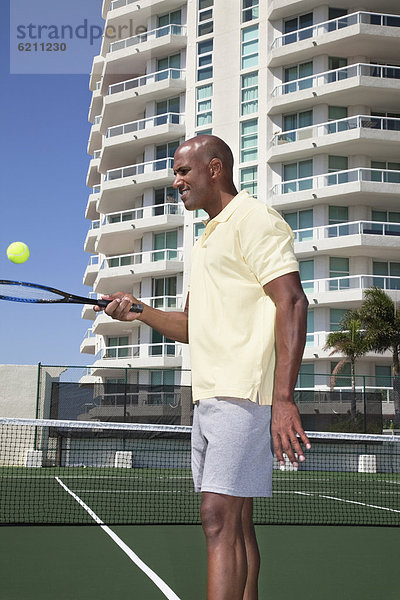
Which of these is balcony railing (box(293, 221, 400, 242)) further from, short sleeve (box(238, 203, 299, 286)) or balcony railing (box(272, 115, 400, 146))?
short sleeve (box(238, 203, 299, 286))

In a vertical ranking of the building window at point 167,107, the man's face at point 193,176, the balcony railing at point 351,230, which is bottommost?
the man's face at point 193,176

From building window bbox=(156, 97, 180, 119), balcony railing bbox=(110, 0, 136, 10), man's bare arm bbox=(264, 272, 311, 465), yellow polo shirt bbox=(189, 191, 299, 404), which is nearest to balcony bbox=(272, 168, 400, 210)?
building window bbox=(156, 97, 180, 119)

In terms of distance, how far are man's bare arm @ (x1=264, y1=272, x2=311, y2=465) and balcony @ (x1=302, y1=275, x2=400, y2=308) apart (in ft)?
127

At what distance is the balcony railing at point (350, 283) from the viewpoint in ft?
139

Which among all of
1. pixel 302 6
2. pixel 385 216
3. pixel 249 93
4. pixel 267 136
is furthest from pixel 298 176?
pixel 302 6

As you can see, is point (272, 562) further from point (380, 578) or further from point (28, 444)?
point (28, 444)

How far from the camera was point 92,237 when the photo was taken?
6178cm

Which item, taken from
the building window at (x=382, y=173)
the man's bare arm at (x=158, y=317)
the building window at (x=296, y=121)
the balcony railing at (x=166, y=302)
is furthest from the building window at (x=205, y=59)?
the man's bare arm at (x=158, y=317)

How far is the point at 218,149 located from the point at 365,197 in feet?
133

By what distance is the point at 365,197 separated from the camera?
1690 inches

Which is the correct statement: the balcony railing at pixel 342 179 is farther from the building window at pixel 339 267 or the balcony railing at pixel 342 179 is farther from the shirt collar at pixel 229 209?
the shirt collar at pixel 229 209

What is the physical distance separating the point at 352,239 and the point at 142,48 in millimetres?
18607

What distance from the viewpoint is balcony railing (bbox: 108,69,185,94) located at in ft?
162

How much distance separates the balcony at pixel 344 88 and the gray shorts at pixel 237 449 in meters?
41.1
